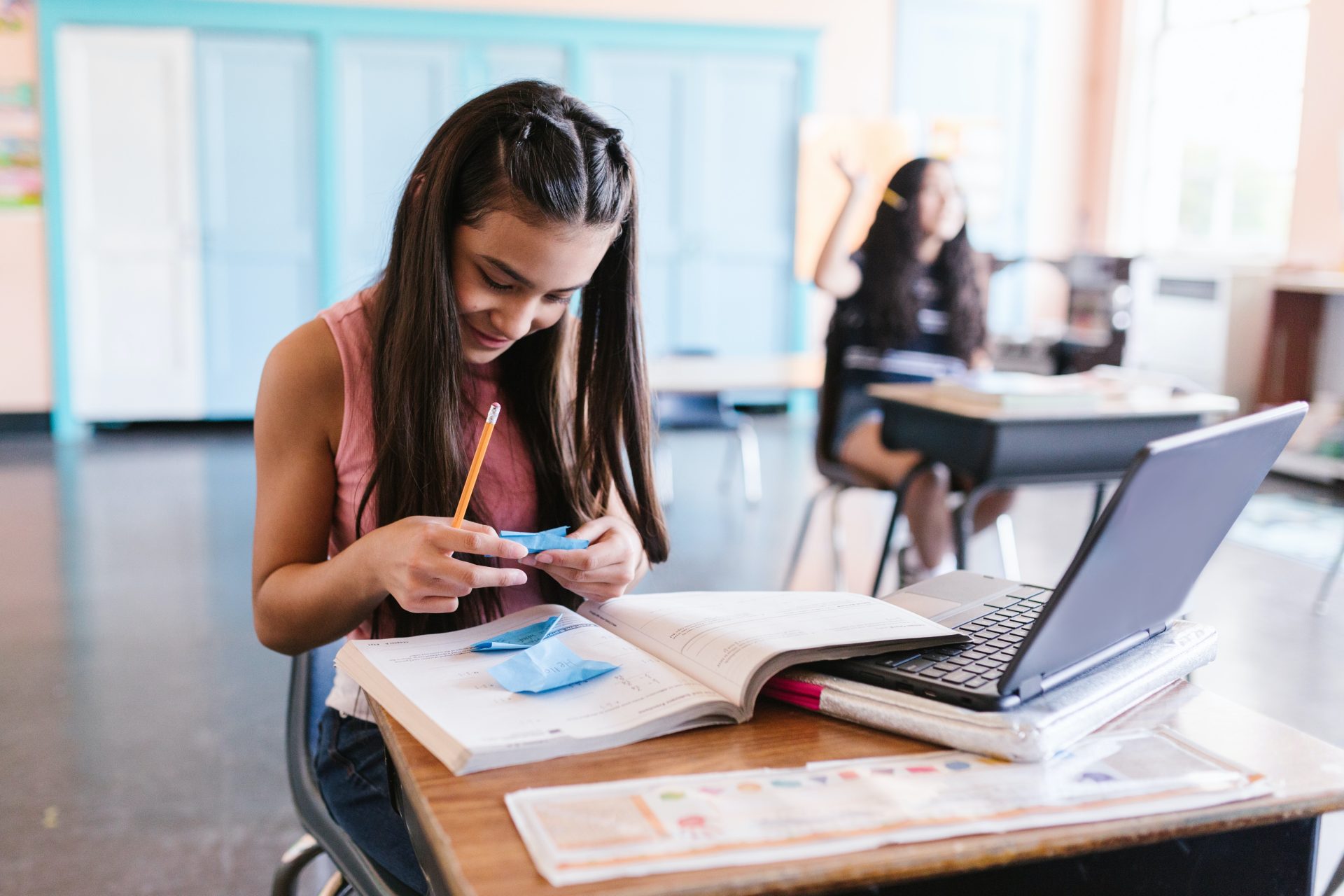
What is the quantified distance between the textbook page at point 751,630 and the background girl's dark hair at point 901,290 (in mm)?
2156

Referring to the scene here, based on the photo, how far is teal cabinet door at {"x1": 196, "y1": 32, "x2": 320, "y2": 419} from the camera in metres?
6.21

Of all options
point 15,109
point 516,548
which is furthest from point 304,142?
point 516,548

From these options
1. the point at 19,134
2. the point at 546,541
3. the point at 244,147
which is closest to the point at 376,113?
the point at 244,147

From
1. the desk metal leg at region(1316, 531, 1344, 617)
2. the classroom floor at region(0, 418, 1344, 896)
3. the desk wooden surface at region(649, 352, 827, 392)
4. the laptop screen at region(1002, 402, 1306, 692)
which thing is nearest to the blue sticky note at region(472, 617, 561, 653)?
the laptop screen at region(1002, 402, 1306, 692)

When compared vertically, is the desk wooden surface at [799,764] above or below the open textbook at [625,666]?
below

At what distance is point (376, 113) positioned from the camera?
641 centimetres

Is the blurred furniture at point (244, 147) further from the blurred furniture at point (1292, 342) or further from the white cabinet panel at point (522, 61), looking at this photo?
the blurred furniture at point (1292, 342)

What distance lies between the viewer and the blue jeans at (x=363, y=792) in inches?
41.2

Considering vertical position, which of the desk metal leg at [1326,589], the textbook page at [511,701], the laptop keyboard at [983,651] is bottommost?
the desk metal leg at [1326,589]

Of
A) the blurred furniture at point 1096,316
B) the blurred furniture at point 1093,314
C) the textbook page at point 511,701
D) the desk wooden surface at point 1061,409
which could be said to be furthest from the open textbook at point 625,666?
the blurred furniture at point 1096,316

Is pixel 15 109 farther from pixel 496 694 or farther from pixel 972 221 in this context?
pixel 496 694

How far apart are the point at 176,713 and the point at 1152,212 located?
6.53m

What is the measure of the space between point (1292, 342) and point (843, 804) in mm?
5894

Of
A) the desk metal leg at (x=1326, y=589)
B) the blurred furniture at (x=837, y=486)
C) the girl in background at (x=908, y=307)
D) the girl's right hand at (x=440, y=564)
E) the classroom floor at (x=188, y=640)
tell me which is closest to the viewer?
the girl's right hand at (x=440, y=564)
